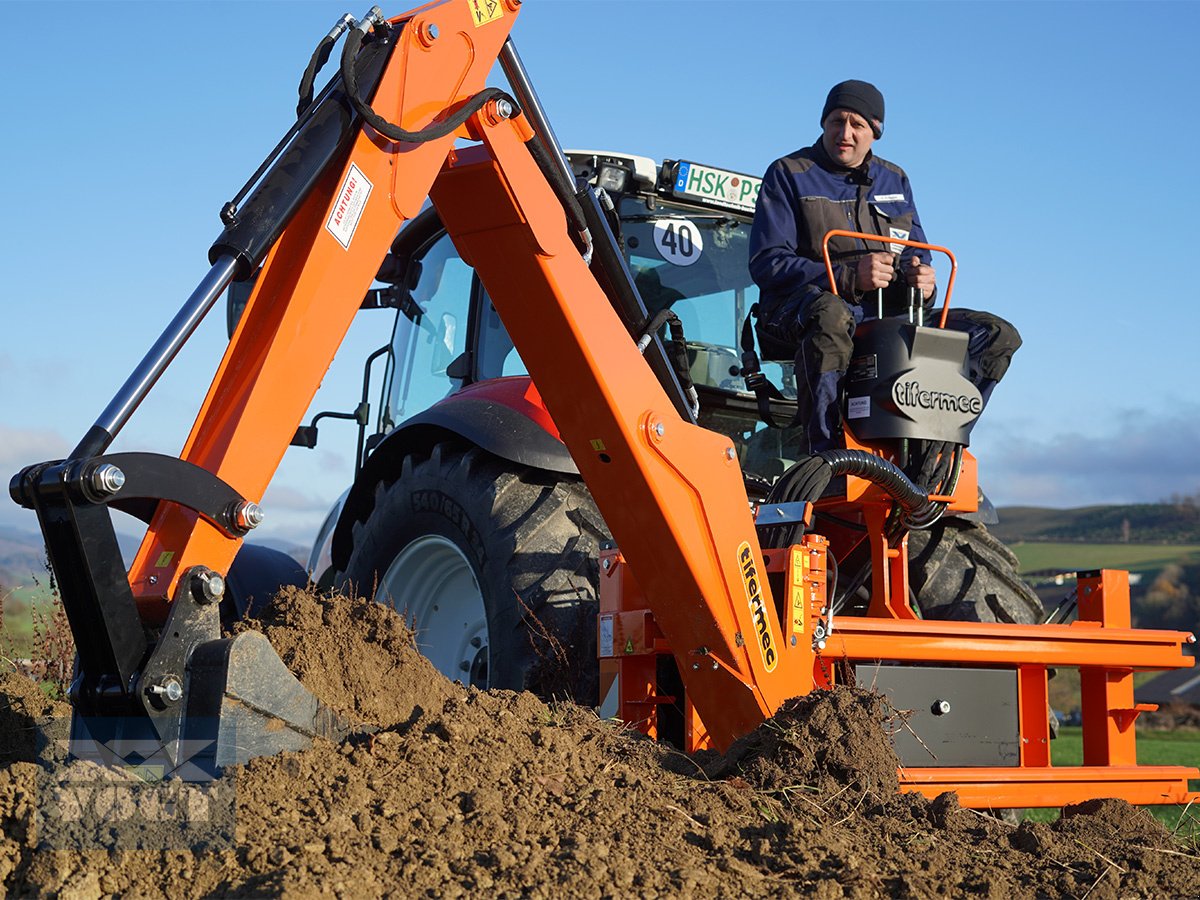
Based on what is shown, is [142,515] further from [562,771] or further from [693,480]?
[693,480]

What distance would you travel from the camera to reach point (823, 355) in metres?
4.25

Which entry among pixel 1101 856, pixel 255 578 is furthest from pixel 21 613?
pixel 1101 856

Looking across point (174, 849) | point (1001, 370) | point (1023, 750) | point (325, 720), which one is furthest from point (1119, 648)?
point (174, 849)

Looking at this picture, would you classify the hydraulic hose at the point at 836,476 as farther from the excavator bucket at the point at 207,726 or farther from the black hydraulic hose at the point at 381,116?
the excavator bucket at the point at 207,726

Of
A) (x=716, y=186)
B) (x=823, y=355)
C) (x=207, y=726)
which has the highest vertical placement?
(x=716, y=186)

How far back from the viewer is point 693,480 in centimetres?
373

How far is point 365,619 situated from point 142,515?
74 cm

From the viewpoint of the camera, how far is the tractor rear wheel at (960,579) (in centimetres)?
488

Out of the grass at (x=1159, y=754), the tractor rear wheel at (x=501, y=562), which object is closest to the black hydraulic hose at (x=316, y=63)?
the tractor rear wheel at (x=501, y=562)

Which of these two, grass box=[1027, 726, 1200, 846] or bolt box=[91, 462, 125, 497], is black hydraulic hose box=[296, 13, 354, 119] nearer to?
bolt box=[91, 462, 125, 497]

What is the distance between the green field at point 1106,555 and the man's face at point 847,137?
3453cm

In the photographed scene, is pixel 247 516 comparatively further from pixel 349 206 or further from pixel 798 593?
pixel 798 593

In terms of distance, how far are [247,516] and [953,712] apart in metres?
2.42

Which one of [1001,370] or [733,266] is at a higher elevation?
[733,266]
